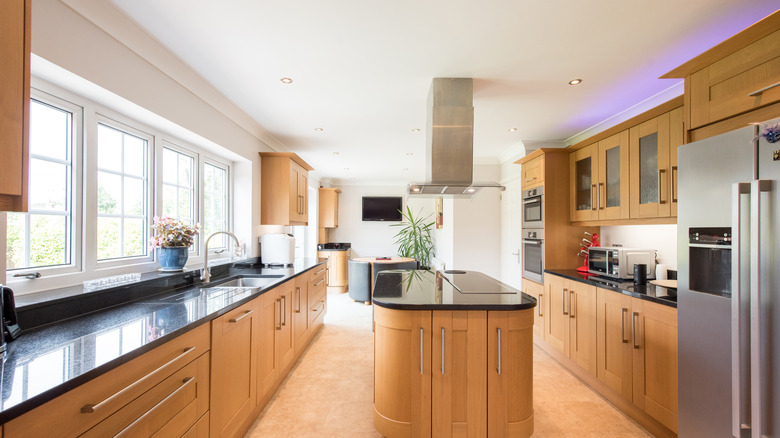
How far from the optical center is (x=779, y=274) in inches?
45.9

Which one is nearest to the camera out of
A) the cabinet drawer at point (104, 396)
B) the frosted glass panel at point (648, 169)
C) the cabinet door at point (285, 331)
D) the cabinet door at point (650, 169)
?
the cabinet drawer at point (104, 396)

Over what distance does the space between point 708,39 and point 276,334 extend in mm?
3391

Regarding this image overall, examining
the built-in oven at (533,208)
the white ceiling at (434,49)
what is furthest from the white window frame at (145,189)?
the built-in oven at (533,208)

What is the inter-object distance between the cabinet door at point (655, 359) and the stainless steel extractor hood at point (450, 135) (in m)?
1.43

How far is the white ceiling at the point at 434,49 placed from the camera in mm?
1621

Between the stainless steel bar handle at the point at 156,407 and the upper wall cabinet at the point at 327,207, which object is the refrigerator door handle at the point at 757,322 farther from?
the upper wall cabinet at the point at 327,207

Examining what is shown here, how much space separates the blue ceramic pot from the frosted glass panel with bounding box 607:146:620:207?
11.3ft

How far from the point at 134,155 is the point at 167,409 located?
70.6 inches

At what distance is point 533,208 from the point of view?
3541 mm

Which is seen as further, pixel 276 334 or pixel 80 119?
pixel 276 334

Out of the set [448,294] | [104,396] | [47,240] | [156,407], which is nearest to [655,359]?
[448,294]

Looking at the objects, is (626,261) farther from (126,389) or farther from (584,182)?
(126,389)

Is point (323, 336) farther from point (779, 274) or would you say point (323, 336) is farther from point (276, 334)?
point (779, 274)

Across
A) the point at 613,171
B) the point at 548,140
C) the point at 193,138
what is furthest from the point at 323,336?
the point at 548,140
